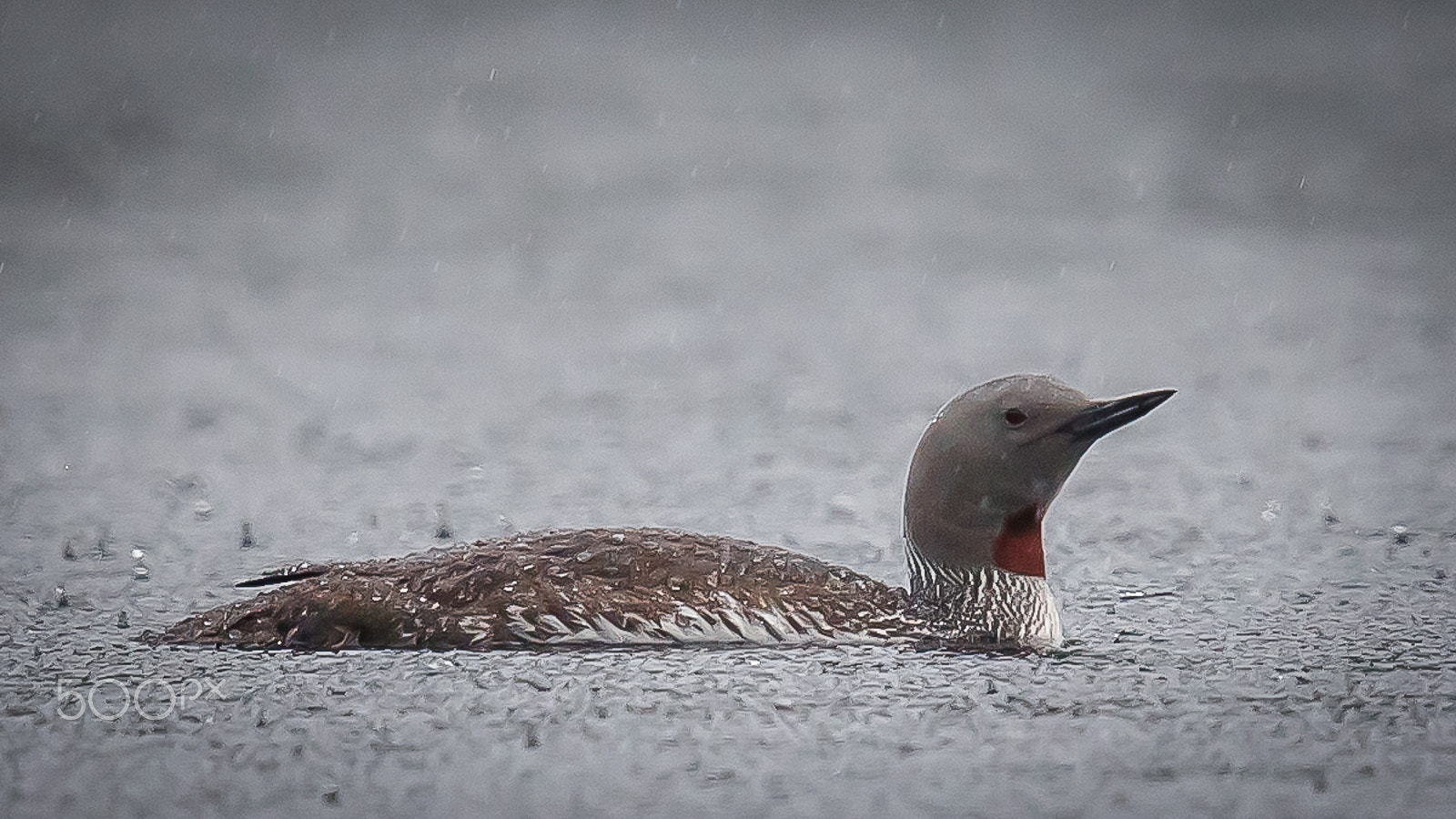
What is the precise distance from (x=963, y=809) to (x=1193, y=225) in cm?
1039

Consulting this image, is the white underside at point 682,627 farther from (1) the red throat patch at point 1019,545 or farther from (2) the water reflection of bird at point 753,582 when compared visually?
(1) the red throat patch at point 1019,545

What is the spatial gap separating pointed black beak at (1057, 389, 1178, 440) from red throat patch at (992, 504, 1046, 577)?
0.25m

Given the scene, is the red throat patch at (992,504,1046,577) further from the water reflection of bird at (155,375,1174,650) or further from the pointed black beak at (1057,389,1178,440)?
the pointed black beak at (1057,389,1178,440)

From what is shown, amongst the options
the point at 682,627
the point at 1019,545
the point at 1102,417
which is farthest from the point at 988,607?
the point at 682,627

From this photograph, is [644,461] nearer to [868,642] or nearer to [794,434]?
[794,434]

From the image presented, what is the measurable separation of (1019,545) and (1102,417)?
432 mm

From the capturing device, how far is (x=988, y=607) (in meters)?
6.49

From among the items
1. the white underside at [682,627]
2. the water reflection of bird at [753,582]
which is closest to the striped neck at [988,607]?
the water reflection of bird at [753,582]

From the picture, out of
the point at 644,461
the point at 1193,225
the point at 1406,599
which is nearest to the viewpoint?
the point at 1406,599

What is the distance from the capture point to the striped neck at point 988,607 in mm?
6473

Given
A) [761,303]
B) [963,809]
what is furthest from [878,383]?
[963,809]

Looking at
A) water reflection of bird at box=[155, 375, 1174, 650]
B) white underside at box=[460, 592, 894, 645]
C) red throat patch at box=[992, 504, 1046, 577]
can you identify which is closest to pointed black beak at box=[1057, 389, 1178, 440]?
water reflection of bird at box=[155, 375, 1174, 650]

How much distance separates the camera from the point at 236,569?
7.49 metres

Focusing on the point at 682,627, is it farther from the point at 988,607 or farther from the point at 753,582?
the point at 988,607
